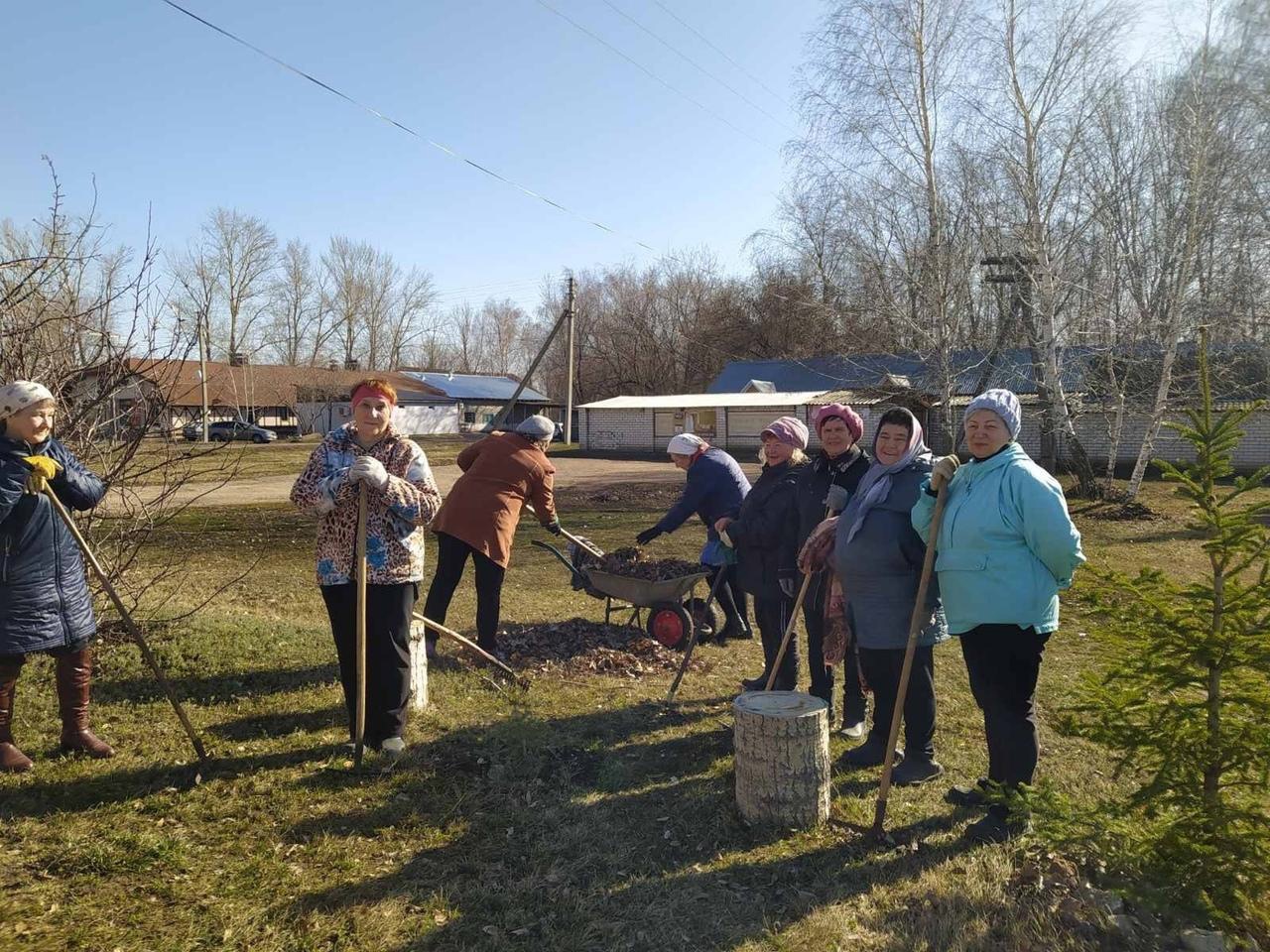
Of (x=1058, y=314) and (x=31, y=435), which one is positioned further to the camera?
(x=1058, y=314)

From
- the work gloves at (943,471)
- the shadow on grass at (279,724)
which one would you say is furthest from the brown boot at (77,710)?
the work gloves at (943,471)

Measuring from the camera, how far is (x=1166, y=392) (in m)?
15.2

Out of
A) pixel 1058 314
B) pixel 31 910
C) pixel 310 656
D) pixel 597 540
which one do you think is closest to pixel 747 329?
pixel 1058 314

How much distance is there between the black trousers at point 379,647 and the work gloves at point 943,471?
250cm

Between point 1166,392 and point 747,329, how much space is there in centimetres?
2966

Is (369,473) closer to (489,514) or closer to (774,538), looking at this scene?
(489,514)

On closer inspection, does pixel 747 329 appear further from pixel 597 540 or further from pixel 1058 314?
pixel 597 540

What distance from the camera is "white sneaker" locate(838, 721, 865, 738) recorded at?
445 cm

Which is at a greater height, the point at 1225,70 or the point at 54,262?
the point at 1225,70

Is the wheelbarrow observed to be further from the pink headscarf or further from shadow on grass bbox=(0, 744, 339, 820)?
shadow on grass bbox=(0, 744, 339, 820)

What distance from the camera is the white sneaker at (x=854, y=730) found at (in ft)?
14.6

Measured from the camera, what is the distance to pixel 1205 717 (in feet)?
8.30

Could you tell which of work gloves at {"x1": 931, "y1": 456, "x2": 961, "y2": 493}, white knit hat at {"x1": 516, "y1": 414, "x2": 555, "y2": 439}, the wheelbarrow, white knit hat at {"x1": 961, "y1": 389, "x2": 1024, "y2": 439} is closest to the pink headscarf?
work gloves at {"x1": 931, "y1": 456, "x2": 961, "y2": 493}

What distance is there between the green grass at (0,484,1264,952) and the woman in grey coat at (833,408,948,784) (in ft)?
1.21
